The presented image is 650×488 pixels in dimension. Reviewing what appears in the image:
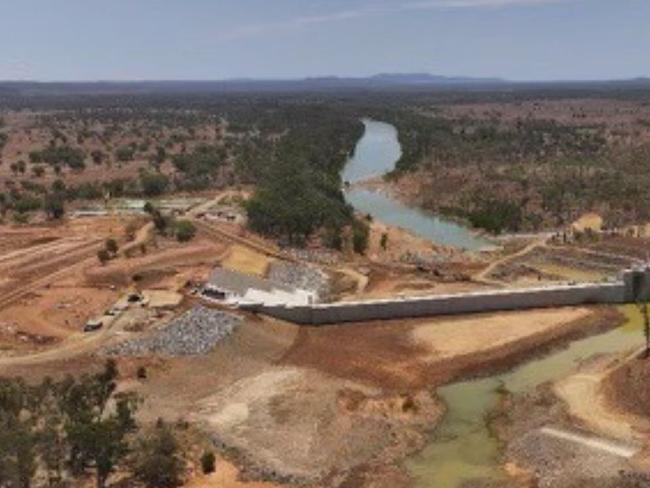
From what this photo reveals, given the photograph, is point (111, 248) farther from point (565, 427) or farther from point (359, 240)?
point (565, 427)

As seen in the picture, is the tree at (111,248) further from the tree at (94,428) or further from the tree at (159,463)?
the tree at (159,463)

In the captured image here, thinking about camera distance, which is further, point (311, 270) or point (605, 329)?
point (311, 270)

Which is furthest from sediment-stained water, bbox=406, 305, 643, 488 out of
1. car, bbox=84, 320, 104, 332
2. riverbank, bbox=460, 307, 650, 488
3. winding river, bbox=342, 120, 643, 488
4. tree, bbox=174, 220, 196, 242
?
tree, bbox=174, 220, 196, 242

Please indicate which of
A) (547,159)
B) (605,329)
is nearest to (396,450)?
(605,329)

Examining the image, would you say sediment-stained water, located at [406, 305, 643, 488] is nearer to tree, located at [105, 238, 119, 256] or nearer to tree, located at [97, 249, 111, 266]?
tree, located at [97, 249, 111, 266]

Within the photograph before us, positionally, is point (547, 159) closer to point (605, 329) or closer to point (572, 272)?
point (572, 272)

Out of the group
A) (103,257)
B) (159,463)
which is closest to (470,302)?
(103,257)
